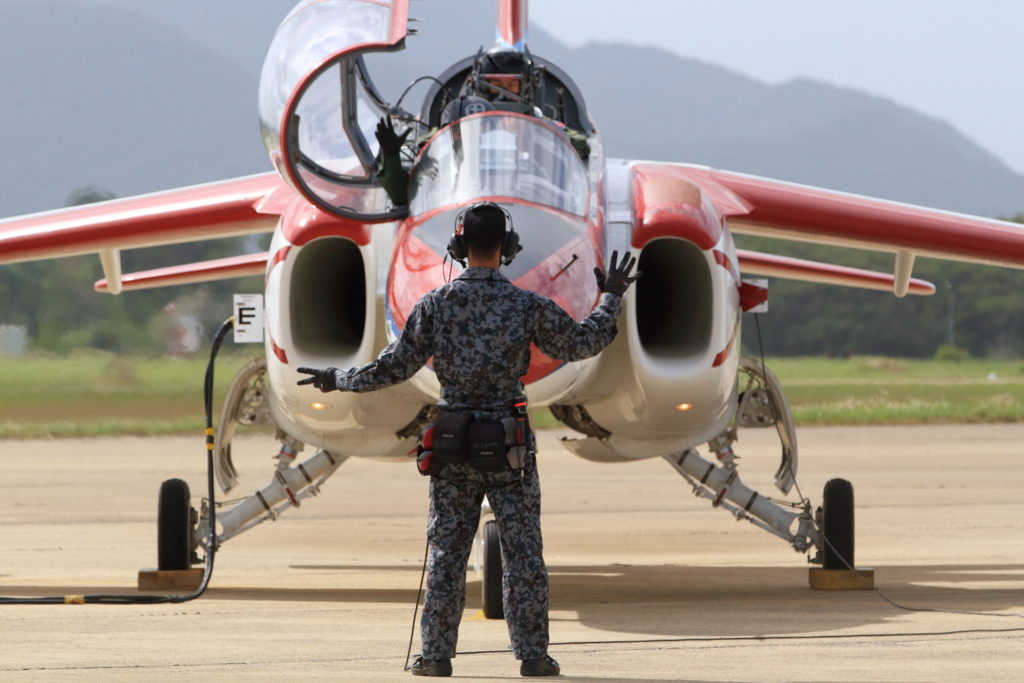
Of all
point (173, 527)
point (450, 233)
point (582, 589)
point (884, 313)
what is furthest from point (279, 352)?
point (884, 313)

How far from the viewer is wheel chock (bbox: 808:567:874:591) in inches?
368

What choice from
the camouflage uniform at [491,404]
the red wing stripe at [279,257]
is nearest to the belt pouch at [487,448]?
the camouflage uniform at [491,404]

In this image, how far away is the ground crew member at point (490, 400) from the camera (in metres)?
5.16

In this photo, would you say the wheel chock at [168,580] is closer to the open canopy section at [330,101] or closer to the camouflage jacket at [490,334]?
the open canopy section at [330,101]

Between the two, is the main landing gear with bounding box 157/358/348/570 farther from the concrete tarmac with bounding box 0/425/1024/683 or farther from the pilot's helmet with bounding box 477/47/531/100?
the pilot's helmet with bounding box 477/47/531/100

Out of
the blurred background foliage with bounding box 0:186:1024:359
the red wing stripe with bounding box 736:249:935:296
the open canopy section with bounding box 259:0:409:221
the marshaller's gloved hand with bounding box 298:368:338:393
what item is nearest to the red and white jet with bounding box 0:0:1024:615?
the open canopy section with bounding box 259:0:409:221

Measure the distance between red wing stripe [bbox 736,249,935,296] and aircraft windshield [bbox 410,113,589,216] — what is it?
443 cm

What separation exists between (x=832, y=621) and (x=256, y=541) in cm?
787

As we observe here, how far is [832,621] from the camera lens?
24.3 ft

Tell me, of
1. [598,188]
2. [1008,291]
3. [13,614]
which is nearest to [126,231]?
[13,614]

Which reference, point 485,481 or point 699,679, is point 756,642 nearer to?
point 699,679

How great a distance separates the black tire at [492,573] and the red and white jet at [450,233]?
0.19 ft

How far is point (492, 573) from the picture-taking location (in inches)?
295

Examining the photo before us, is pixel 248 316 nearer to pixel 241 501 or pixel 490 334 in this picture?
pixel 241 501
